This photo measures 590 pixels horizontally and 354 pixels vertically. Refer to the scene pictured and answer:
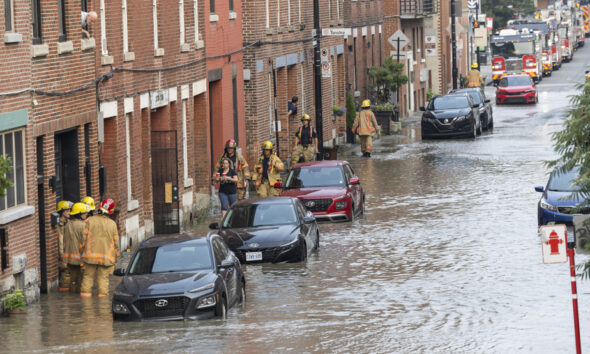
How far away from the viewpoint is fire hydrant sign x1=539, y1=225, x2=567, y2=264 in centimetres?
1491

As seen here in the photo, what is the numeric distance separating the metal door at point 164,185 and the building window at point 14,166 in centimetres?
809

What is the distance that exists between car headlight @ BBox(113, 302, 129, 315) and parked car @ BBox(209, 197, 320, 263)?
5714mm

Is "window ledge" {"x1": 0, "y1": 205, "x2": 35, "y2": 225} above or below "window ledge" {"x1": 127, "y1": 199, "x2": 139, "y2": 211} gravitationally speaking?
above

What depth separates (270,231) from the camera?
23.9 m

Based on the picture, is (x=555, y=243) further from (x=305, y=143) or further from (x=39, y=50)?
(x=305, y=143)

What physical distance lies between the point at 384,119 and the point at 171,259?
37.0 m

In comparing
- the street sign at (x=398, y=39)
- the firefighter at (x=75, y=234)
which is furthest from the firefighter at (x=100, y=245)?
the street sign at (x=398, y=39)

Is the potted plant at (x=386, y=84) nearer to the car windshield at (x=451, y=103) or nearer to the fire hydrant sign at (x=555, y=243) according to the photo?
the car windshield at (x=451, y=103)

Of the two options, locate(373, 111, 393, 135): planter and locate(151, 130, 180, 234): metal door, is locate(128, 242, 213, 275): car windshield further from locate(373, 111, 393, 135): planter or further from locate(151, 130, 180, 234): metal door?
locate(373, 111, 393, 135): planter

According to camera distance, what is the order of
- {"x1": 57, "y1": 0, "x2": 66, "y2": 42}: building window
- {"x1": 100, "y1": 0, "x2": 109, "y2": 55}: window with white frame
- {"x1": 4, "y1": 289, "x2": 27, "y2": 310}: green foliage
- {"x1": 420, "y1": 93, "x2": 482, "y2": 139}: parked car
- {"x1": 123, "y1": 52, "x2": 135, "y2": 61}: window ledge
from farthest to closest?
{"x1": 420, "y1": 93, "x2": 482, "y2": 139}: parked car
{"x1": 123, "y1": 52, "x2": 135, "y2": 61}: window ledge
{"x1": 100, "y1": 0, "x2": 109, "y2": 55}: window with white frame
{"x1": 57, "y1": 0, "x2": 66, "y2": 42}: building window
{"x1": 4, "y1": 289, "x2": 27, "y2": 310}: green foliage

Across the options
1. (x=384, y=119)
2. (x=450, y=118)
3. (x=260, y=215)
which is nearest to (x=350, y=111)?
(x=384, y=119)

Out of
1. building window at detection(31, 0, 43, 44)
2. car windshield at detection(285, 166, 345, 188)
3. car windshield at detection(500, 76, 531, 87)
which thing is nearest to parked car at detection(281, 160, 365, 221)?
car windshield at detection(285, 166, 345, 188)

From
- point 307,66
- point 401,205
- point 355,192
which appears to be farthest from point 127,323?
point 307,66

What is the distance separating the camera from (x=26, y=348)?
16.5 meters
